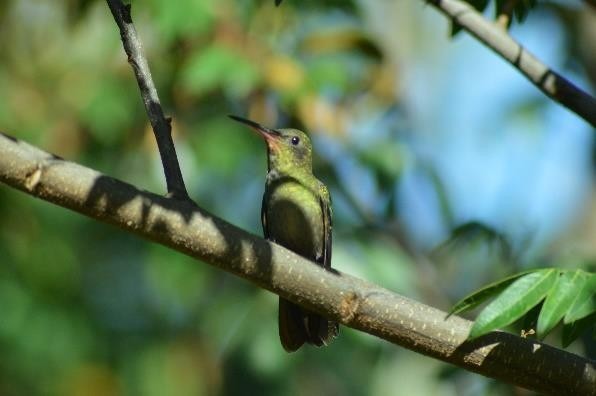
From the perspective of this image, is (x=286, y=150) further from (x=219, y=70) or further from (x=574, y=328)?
(x=574, y=328)

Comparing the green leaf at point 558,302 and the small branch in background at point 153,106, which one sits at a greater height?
the small branch in background at point 153,106

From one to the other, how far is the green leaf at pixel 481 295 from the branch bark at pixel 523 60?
1.00 m

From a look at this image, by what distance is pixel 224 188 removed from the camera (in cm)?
1042

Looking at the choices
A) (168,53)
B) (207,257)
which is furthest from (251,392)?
(207,257)

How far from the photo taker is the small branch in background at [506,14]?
488 cm

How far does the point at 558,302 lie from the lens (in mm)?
3596

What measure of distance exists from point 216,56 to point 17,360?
5.21m

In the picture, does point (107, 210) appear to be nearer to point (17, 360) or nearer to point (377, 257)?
point (377, 257)

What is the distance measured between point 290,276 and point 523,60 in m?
1.55

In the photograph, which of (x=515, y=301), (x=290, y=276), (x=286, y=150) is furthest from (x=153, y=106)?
(x=286, y=150)

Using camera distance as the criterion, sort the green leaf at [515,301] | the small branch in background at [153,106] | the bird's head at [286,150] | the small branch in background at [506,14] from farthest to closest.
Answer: the bird's head at [286,150], the small branch in background at [506,14], the small branch in background at [153,106], the green leaf at [515,301]

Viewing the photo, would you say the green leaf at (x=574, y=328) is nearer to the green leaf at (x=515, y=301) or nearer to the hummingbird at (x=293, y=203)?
the green leaf at (x=515, y=301)

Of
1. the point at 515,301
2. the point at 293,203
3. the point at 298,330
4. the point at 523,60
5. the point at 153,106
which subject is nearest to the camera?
the point at 515,301

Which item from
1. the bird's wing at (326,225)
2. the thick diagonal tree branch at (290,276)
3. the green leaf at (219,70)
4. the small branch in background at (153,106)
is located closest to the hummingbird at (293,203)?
the bird's wing at (326,225)
